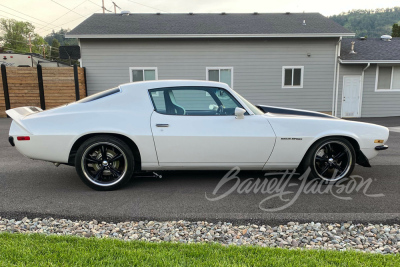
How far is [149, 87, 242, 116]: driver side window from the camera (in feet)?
13.7

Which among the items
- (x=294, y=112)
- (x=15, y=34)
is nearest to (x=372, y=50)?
(x=294, y=112)

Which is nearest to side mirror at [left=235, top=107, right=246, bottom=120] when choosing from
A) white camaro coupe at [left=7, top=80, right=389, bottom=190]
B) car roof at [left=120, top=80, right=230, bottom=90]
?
white camaro coupe at [left=7, top=80, right=389, bottom=190]

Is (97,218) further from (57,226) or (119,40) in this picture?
(119,40)

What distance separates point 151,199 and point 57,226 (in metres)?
1.13

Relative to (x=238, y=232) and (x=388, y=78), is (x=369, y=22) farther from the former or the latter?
(x=238, y=232)

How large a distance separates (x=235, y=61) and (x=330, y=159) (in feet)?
33.1

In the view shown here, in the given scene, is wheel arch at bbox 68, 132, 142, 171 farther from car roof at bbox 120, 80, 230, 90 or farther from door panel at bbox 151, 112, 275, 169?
car roof at bbox 120, 80, 230, 90

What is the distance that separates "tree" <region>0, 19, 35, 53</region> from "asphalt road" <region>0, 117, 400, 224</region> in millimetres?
81412

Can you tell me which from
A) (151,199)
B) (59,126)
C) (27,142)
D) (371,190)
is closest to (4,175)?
(27,142)

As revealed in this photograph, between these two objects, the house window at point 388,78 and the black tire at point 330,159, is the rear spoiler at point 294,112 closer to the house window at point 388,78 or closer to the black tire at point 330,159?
the black tire at point 330,159

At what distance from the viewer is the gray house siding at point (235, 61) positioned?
530 inches

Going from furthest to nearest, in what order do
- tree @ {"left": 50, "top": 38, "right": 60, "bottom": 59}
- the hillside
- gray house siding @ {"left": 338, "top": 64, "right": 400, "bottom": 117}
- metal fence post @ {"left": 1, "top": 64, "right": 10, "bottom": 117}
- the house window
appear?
tree @ {"left": 50, "top": 38, "right": 60, "bottom": 59}, the hillside, the house window, gray house siding @ {"left": 338, "top": 64, "right": 400, "bottom": 117}, metal fence post @ {"left": 1, "top": 64, "right": 10, "bottom": 117}

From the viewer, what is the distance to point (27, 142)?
3.93 metres

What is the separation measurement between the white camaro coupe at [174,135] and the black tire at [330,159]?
1cm
